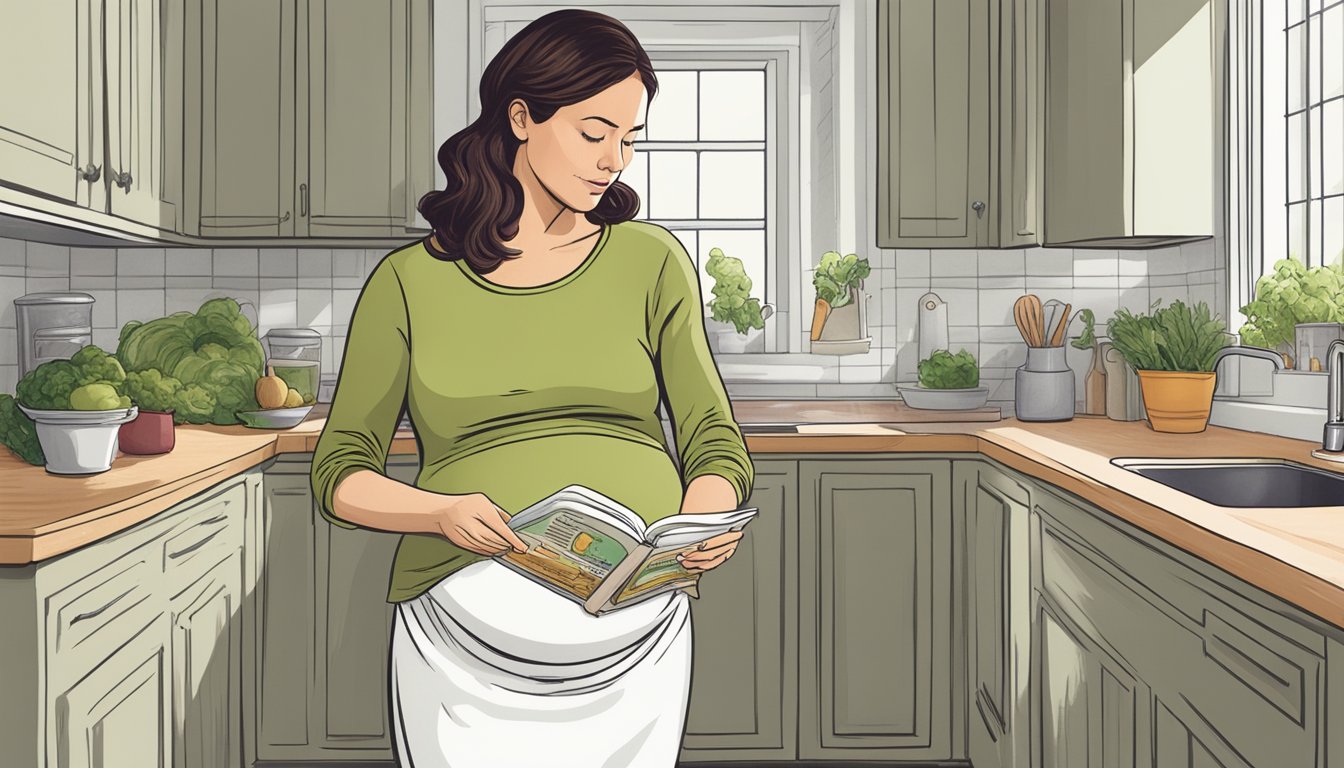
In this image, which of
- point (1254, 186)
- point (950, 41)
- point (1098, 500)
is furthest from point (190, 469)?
point (1254, 186)

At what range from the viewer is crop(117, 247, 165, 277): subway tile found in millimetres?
3018

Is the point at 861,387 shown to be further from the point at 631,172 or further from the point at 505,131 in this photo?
the point at 505,131

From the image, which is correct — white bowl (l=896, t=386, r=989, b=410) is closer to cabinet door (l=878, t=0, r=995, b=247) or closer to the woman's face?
cabinet door (l=878, t=0, r=995, b=247)

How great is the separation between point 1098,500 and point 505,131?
1193 millimetres

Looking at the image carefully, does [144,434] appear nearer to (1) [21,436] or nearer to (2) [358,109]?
(1) [21,436]

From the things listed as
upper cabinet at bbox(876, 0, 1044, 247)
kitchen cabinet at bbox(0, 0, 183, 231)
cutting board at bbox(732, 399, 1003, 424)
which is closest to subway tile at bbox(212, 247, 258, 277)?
kitchen cabinet at bbox(0, 0, 183, 231)

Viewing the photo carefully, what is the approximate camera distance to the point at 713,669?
2.45 meters

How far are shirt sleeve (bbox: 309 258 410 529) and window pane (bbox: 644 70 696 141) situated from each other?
188cm

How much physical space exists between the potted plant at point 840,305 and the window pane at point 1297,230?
114 centimetres

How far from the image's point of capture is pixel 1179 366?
2.43m

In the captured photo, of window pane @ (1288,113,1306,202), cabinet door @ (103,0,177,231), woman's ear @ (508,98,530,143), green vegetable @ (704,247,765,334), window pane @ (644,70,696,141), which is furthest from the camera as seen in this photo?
window pane @ (644,70,696,141)

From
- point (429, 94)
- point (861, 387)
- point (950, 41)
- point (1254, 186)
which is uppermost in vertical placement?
point (950, 41)

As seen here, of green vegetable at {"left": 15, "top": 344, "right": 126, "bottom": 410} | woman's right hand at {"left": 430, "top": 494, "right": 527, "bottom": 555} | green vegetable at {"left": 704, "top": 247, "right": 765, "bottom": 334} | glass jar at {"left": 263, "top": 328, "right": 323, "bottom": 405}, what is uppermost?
green vegetable at {"left": 704, "top": 247, "right": 765, "bottom": 334}

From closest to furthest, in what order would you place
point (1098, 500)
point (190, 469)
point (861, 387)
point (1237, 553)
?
1. point (1237, 553)
2. point (1098, 500)
3. point (190, 469)
4. point (861, 387)
